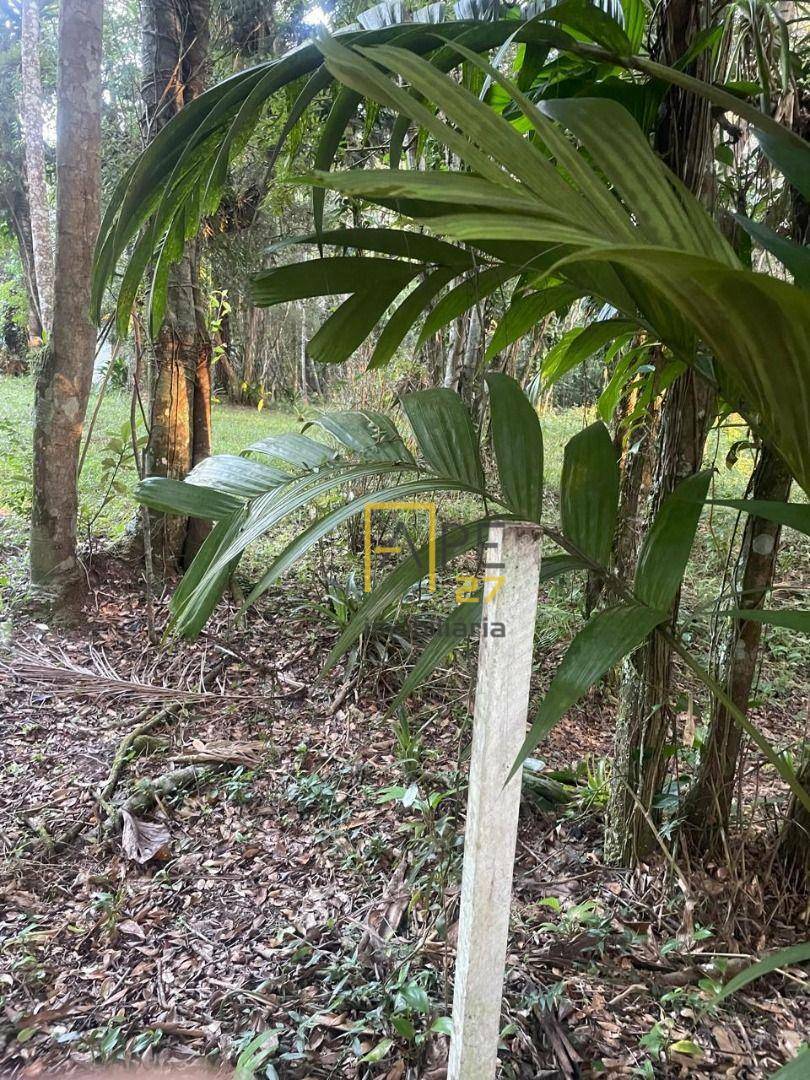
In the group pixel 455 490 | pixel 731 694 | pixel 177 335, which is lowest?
pixel 731 694

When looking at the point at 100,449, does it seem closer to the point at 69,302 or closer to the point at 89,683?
the point at 69,302

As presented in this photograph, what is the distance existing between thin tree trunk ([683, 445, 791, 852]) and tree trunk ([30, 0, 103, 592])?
223 cm

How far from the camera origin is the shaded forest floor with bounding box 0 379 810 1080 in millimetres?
1072

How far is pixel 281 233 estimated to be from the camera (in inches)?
176

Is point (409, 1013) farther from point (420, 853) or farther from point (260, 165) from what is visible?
point (260, 165)

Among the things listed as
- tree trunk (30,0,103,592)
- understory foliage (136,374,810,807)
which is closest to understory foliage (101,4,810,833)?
understory foliage (136,374,810,807)

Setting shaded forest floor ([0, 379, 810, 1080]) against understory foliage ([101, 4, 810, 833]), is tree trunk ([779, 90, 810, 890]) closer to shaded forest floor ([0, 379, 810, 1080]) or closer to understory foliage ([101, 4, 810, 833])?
shaded forest floor ([0, 379, 810, 1080])

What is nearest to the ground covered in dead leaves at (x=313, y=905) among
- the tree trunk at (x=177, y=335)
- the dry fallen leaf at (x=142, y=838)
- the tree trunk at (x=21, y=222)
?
the dry fallen leaf at (x=142, y=838)

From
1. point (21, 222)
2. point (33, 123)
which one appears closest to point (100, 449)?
point (33, 123)

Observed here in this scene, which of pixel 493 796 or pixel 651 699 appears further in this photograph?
pixel 651 699

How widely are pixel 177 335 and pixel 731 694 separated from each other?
95.3 inches

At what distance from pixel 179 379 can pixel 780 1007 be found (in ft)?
8.83

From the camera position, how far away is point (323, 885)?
150cm

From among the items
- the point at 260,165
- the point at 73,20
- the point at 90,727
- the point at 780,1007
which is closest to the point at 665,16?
the point at 780,1007
